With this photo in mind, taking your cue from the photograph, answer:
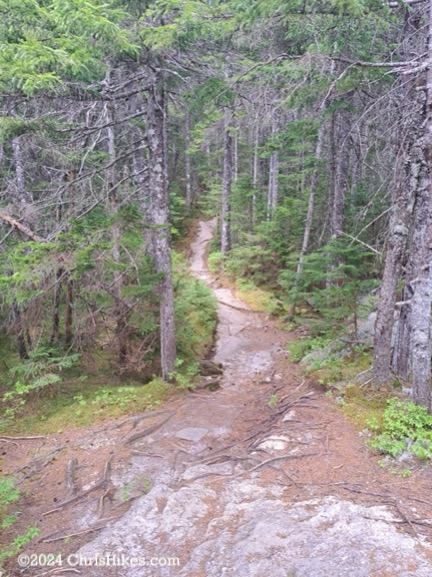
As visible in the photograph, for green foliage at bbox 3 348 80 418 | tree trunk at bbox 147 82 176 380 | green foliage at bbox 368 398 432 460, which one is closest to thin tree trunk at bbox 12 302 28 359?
green foliage at bbox 3 348 80 418

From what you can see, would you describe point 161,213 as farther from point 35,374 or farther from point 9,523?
point 9,523

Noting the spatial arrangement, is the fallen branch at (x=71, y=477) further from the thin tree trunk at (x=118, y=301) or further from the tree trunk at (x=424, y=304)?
the tree trunk at (x=424, y=304)

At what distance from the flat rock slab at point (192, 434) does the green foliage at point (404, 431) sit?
3.00 metres

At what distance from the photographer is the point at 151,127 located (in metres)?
9.17

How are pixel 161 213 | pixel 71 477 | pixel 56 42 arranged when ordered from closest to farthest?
pixel 71 477 → pixel 56 42 → pixel 161 213

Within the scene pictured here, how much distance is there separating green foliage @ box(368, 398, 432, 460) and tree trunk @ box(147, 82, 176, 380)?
16.7ft

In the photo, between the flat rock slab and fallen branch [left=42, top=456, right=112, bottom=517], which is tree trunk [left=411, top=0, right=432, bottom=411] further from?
fallen branch [left=42, top=456, right=112, bottom=517]

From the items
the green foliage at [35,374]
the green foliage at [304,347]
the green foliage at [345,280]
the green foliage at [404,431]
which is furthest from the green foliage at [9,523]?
the green foliage at [304,347]

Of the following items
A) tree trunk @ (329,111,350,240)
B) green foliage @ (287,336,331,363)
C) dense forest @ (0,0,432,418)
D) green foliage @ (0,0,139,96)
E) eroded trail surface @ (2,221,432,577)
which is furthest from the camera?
tree trunk @ (329,111,350,240)

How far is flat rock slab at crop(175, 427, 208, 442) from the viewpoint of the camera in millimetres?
7551

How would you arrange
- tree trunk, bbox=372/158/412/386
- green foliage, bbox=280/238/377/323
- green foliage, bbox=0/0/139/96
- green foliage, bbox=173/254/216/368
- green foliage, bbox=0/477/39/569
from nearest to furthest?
green foliage, bbox=0/477/39/569, green foliage, bbox=0/0/139/96, tree trunk, bbox=372/158/412/386, green foliage, bbox=280/238/377/323, green foliage, bbox=173/254/216/368

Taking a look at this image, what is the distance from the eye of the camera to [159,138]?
9227mm

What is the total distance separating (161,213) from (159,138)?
65.6 inches

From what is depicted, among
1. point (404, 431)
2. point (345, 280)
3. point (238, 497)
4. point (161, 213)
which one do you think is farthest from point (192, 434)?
point (345, 280)
